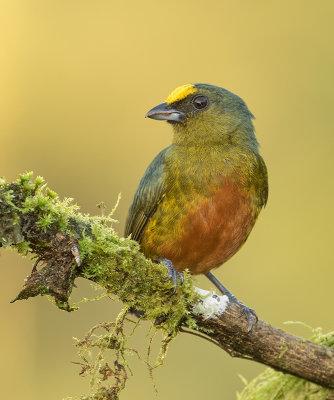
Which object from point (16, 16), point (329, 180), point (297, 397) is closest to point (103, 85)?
point (16, 16)

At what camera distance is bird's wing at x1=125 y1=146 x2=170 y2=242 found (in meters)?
3.99

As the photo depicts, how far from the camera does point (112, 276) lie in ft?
9.66

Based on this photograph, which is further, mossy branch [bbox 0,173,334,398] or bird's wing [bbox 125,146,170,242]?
bird's wing [bbox 125,146,170,242]

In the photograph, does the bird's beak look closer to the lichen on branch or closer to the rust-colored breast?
the rust-colored breast

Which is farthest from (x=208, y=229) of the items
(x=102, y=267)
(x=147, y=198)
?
(x=102, y=267)

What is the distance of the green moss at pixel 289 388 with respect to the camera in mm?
3587

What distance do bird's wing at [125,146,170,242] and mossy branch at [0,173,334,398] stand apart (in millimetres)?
841

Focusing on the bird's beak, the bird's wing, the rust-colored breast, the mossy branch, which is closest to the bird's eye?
the bird's beak

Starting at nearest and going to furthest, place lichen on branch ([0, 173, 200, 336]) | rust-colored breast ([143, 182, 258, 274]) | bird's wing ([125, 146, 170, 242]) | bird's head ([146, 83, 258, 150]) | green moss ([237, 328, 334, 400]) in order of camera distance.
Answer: lichen on branch ([0, 173, 200, 336])
green moss ([237, 328, 334, 400])
rust-colored breast ([143, 182, 258, 274])
bird's wing ([125, 146, 170, 242])
bird's head ([146, 83, 258, 150])

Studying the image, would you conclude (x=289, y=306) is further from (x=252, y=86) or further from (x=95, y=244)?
(x=95, y=244)

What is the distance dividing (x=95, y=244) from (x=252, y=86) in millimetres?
6146

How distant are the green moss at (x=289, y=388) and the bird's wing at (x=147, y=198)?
1.10 metres

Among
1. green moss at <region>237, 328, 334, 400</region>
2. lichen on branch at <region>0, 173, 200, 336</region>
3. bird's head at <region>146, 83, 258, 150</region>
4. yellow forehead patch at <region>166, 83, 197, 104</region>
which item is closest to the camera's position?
lichen on branch at <region>0, 173, 200, 336</region>

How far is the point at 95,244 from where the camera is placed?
2.87 metres
